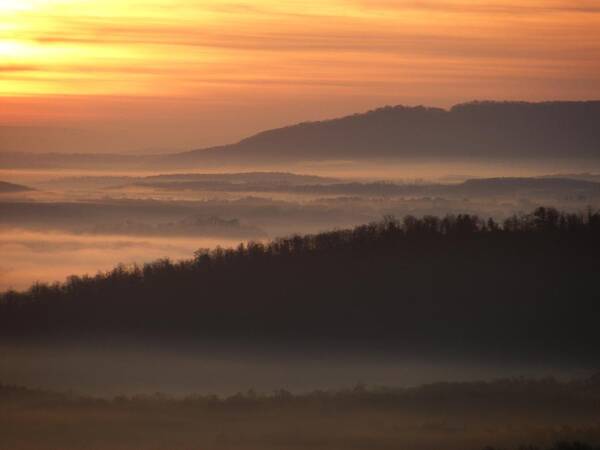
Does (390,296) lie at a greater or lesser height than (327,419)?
lesser

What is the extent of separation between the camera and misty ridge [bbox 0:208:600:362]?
58844 mm

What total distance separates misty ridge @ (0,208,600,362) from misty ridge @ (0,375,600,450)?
23504 mm

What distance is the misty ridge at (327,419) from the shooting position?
2300 cm

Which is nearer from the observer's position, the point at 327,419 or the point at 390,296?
the point at 327,419

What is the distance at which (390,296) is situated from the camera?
63875 mm

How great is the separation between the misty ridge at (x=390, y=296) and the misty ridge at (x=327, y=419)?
77.1 ft

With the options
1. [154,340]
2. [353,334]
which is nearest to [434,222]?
[353,334]

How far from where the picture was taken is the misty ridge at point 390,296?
193ft

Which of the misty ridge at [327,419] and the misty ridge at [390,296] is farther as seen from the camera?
the misty ridge at [390,296]

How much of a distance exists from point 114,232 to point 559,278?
344 feet

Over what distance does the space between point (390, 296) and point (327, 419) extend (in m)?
37.2

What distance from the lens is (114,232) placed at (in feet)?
535

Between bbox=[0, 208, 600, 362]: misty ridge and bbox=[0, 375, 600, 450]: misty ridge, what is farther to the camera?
bbox=[0, 208, 600, 362]: misty ridge

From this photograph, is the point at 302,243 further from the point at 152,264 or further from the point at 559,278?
the point at 559,278
